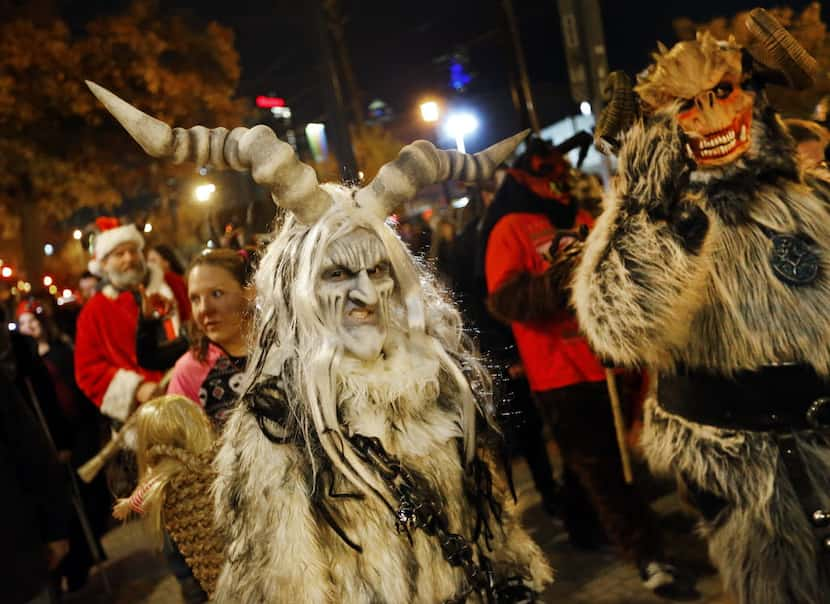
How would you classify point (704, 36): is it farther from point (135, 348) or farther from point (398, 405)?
point (135, 348)

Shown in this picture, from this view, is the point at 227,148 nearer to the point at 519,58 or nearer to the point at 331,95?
the point at 331,95

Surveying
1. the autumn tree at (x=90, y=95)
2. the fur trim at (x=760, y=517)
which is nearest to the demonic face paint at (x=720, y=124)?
the fur trim at (x=760, y=517)

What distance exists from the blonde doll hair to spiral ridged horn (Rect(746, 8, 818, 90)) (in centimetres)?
257

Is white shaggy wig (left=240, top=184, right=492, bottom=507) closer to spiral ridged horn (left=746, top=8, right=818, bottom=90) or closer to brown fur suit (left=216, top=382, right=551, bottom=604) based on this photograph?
brown fur suit (left=216, top=382, right=551, bottom=604)

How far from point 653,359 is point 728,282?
1.32 feet

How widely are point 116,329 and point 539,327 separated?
2.81 metres

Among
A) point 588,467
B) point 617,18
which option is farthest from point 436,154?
point 617,18

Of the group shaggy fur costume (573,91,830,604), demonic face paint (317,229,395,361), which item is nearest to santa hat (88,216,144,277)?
demonic face paint (317,229,395,361)

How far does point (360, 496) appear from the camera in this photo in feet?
7.06

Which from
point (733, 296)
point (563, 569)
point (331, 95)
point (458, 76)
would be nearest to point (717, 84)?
point (733, 296)

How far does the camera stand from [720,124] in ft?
9.45

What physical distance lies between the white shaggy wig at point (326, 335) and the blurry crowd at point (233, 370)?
0.22m

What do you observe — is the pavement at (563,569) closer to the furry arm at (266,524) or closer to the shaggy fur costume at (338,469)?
the shaggy fur costume at (338,469)

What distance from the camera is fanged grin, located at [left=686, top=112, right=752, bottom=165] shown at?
9.39 feet
